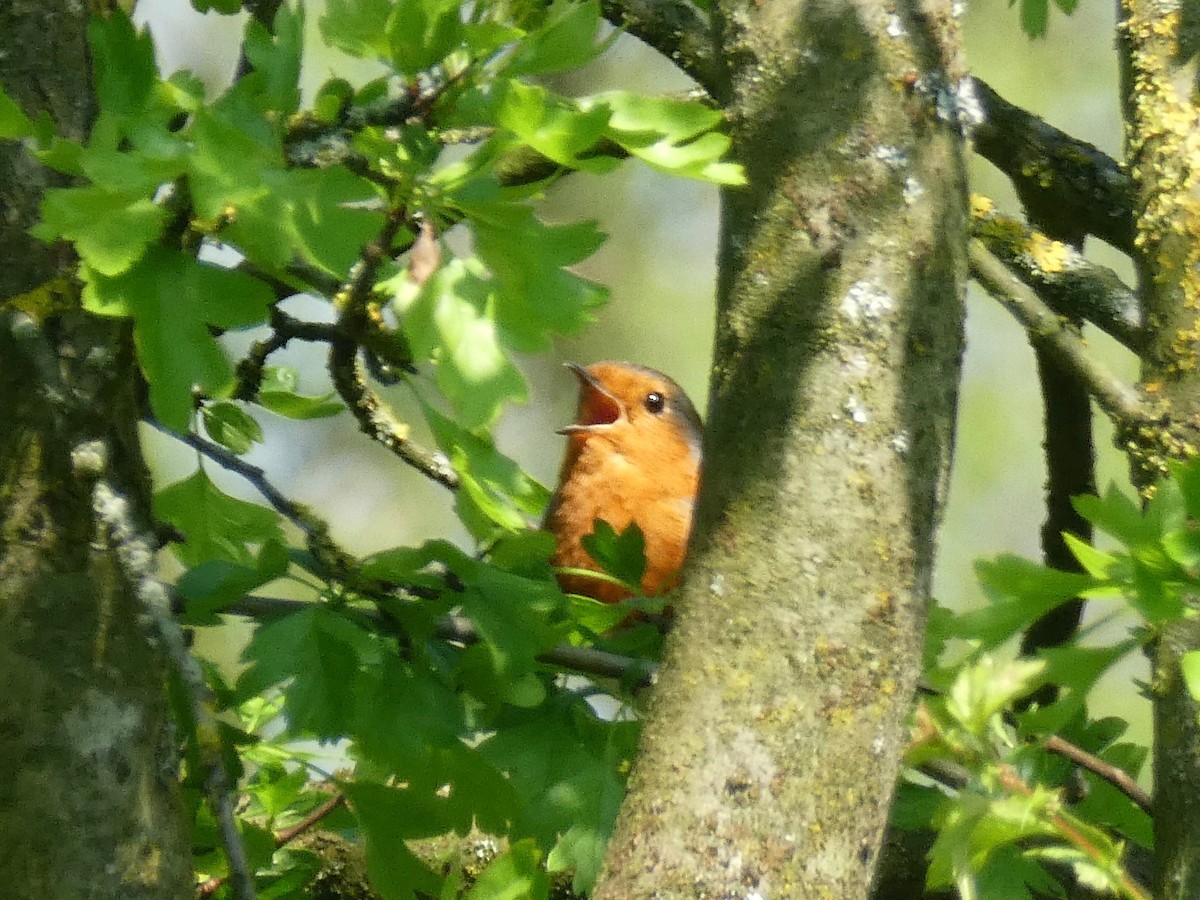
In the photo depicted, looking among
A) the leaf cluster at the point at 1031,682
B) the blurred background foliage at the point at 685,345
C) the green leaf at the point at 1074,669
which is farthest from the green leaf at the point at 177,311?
the blurred background foliage at the point at 685,345

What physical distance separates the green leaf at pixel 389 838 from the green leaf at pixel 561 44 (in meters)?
0.84

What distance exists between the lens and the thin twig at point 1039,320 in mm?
2027

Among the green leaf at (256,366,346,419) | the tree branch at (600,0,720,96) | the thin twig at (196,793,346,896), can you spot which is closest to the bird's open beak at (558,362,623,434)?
the tree branch at (600,0,720,96)

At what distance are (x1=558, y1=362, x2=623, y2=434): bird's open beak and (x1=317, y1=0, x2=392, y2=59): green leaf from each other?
81.1 inches

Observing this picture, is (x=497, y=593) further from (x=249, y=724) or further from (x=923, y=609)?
(x=249, y=724)

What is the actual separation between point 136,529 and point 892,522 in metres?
0.67

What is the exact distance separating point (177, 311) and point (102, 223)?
97mm

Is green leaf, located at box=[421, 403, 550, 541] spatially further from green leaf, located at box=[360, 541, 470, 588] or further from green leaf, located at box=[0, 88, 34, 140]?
green leaf, located at box=[0, 88, 34, 140]

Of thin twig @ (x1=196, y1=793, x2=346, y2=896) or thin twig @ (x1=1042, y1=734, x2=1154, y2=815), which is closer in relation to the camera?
thin twig @ (x1=1042, y1=734, x2=1154, y2=815)

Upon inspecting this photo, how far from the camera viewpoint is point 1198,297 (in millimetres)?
1938

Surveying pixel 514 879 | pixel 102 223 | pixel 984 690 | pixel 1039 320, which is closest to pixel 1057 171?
pixel 1039 320

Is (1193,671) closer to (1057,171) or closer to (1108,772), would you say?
(1108,772)

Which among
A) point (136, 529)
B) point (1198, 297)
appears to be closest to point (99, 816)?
point (136, 529)

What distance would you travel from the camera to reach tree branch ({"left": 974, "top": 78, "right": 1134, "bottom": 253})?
2.46 meters
